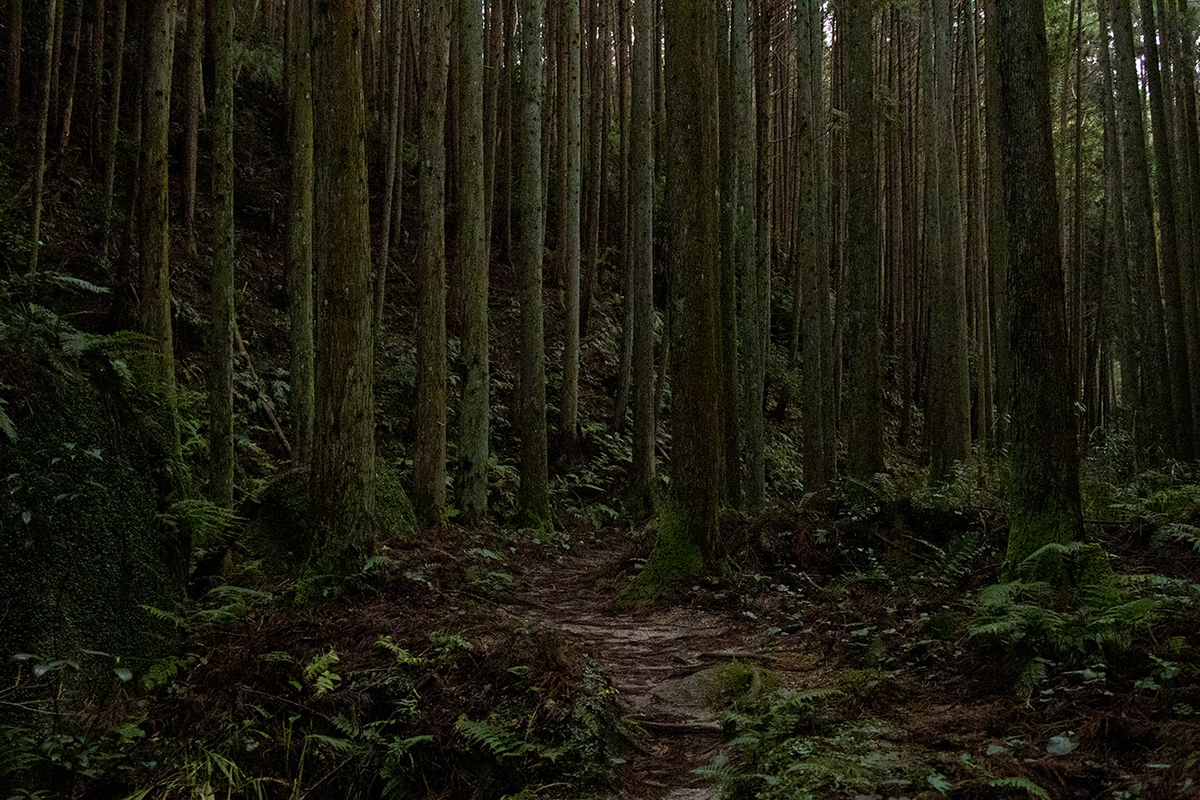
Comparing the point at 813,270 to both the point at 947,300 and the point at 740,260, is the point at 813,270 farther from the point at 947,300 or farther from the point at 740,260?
the point at 947,300

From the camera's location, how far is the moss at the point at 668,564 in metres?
6.75

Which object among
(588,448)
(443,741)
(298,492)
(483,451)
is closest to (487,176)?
(588,448)

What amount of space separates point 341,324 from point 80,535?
207cm

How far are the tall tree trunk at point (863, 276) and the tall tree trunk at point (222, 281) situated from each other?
6.50 meters

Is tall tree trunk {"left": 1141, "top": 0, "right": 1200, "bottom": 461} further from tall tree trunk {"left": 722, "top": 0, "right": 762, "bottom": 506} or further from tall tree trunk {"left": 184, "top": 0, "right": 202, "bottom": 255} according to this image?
tall tree trunk {"left": 184, "top": 0, "right": 202, "bottom": 255}

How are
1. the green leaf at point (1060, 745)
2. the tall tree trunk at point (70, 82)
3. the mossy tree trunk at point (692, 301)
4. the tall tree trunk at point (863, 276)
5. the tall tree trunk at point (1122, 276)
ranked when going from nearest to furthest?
1. the green leaf at point (1060, 745)
2. the mossy tree trunk at point (692, 301)
3. the tall tree trunk at point (863, 276)
4. the tall tree trunk at point (70, 82)
5. the tall tree trunk at point (1122, 276)

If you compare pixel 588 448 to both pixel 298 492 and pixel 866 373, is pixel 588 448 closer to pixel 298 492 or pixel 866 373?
pixel 866 373

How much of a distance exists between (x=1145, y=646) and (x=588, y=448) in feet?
39.0

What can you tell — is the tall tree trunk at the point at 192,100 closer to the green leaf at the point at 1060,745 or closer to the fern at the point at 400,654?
the fern at the point at 400,654

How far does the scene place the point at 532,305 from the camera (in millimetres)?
10984

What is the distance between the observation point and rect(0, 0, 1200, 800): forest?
362 cm

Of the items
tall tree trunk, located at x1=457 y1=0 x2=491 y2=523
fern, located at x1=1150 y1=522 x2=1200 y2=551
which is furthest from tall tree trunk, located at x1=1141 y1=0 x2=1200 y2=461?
tall tree trunk, located at x1=457 y1=0 x2=491 y2=523

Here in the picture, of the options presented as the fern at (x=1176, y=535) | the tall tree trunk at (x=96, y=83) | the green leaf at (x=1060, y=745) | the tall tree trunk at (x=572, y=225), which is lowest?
the green leaf at (x=1060, y=745)

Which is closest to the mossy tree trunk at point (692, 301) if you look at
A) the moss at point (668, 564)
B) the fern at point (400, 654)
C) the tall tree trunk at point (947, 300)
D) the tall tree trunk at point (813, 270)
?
the moss at point (668, 564)
